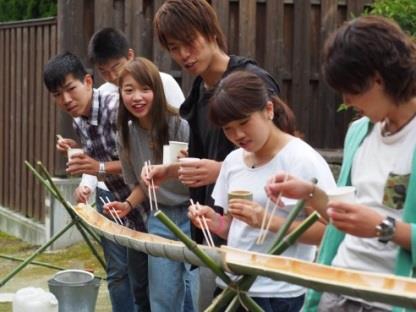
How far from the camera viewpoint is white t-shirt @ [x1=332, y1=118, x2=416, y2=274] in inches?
117

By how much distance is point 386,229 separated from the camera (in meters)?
2.84

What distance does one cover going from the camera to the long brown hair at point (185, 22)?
14.6ft

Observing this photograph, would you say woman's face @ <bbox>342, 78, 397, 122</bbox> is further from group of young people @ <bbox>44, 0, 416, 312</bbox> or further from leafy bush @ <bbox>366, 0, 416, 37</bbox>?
leafy bush @ <bbox>366, 0, 416, 37</bbox>

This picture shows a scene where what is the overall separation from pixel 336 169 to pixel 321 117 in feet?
3.36

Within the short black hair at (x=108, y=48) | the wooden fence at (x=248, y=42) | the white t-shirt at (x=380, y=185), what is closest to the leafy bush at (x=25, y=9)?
the wooden fence at (x=248, y=42)

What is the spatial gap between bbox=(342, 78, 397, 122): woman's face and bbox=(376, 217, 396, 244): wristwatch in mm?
320

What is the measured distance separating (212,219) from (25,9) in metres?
9.91

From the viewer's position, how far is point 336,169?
8.77 meters

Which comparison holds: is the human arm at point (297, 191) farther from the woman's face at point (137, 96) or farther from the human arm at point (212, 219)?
the woman's face at point (137, 96)

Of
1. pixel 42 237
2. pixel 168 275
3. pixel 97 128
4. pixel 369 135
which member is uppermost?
pixel 369 135

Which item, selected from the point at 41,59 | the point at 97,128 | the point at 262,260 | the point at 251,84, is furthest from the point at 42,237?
the point at 262,260

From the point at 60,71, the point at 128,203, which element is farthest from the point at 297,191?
the point at 60,71

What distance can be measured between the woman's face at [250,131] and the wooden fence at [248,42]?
17.2 feet

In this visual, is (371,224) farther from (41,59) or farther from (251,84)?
(41,59)
